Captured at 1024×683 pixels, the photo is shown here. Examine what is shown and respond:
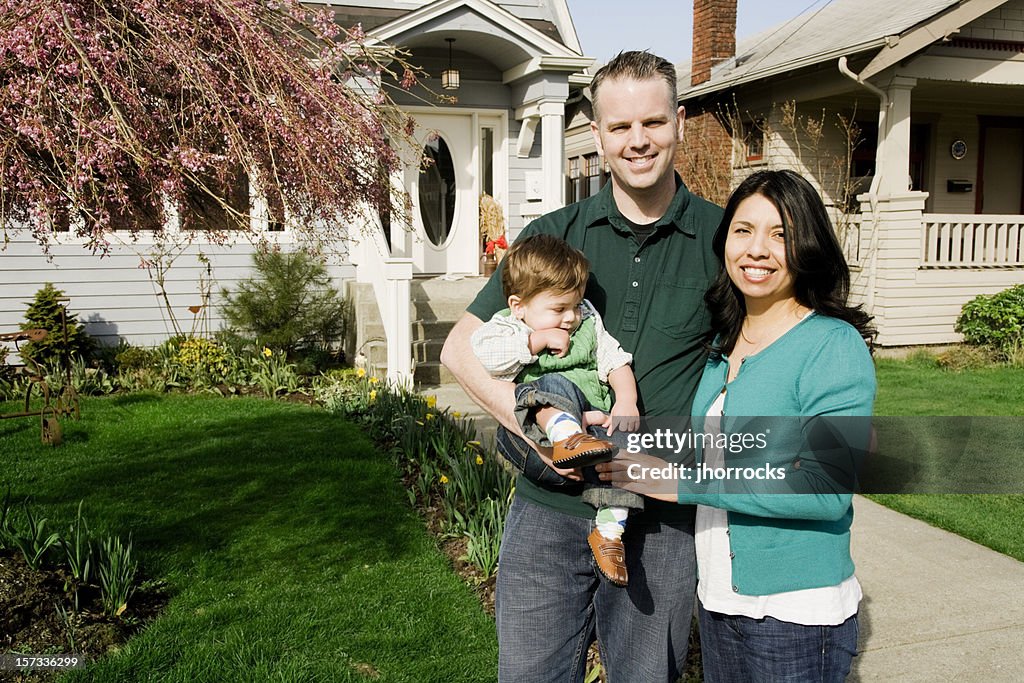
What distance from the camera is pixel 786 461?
1.95m

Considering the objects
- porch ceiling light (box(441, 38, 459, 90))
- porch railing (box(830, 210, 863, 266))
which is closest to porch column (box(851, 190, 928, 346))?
porch railing (box(830, 210, 863, 266))

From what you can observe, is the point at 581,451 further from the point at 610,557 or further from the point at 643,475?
the point at 610,557

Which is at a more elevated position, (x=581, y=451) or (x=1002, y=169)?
(x=1002, y=169)

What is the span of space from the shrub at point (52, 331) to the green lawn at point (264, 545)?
1.74 meters

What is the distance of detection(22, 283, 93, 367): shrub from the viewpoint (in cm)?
943

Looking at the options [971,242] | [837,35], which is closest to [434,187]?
[837,35]

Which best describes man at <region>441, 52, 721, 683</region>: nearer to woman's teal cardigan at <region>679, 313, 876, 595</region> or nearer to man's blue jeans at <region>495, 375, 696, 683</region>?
man's blue jeans at <region>495, 375, 696, 683</region>

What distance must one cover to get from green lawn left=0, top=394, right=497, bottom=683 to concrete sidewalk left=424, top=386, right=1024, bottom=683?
6.02 ft

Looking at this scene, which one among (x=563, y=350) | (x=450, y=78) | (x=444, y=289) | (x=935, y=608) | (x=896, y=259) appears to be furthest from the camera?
(x=896, y=259)

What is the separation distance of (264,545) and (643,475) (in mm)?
3440

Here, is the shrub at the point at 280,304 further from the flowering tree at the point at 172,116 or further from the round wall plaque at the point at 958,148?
the round wall plaque at the point at 958,148

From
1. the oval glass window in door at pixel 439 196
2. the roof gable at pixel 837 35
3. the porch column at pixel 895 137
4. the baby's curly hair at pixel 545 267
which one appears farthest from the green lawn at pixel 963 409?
the oval glass window in door at pixel 439 196

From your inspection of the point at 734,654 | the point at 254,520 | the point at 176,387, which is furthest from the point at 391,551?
the point at 176,387

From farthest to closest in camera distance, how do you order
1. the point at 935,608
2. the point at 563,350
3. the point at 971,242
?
1. the point at 971,242
2. the point at 935,608
3. the point at 563,350
